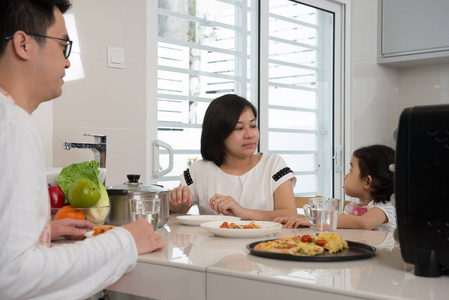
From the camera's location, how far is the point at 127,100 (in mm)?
2799

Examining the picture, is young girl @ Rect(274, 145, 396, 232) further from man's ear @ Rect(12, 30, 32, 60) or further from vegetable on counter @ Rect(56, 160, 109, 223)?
man's ear @ Rect(12, 30, 32, 60)

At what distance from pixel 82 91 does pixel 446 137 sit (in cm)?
200

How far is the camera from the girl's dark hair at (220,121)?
232cm

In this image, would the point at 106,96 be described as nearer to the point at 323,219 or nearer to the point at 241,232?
the point at 241,232

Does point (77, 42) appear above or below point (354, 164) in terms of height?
above

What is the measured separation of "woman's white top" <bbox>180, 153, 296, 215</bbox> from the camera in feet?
7.58

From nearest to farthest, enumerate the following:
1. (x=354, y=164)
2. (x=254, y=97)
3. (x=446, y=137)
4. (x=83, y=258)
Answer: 1. (x=446, y=137)
2. (x=83, y=258)
3. (x=354, y=164)
4. (x=254, y=97)

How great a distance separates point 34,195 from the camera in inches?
37.3

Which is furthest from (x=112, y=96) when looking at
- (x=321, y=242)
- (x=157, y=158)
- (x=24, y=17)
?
(x=321, y=242)

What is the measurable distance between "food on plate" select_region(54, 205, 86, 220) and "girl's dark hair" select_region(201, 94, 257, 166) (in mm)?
960

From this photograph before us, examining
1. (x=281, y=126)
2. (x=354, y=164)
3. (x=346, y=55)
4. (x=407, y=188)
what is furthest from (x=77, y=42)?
(x=346, y=55)

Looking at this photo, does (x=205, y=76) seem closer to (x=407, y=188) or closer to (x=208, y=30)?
(x=208, y=30)

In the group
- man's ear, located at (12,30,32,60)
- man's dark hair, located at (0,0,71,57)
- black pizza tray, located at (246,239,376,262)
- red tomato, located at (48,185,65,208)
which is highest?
man's dark hair, located at (0,0,71,57)

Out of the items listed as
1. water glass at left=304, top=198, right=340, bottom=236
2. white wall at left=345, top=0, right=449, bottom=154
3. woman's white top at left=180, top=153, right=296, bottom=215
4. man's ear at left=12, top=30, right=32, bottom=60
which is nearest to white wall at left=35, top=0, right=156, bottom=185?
woman's white top at left=180, top=153, right=296, bottom=215
